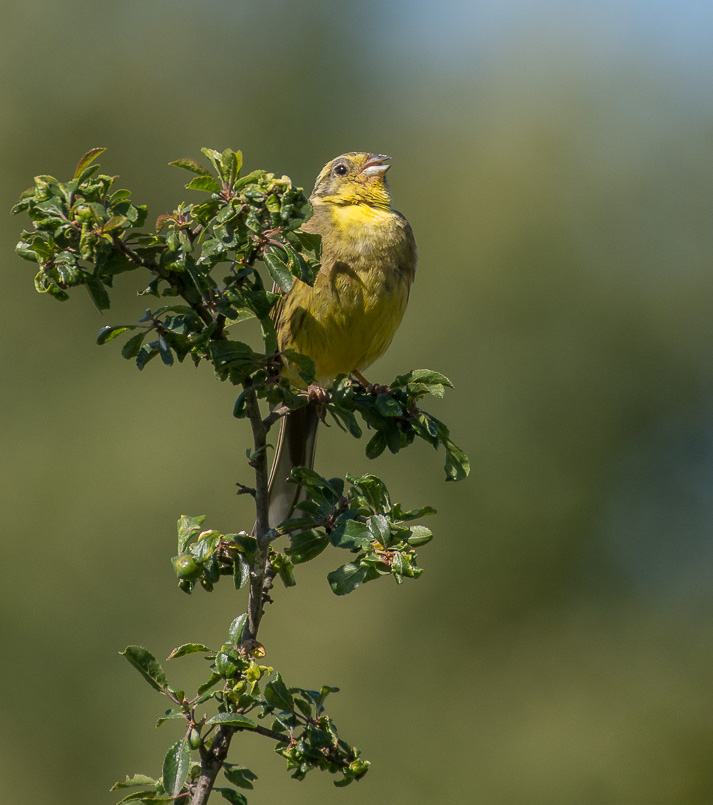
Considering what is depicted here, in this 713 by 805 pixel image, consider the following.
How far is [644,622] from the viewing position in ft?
38.0

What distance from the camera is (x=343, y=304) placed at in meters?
4.56

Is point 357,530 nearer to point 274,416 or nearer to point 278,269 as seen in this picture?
point 274,416

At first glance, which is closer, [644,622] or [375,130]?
[644,622]

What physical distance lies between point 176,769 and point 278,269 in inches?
45.3

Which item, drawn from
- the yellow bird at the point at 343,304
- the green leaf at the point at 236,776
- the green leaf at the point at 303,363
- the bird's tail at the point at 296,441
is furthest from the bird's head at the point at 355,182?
the green leaf at the point at 236,776

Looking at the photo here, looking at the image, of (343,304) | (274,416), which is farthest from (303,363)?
(343,304)

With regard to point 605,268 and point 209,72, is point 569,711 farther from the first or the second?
point 209,72

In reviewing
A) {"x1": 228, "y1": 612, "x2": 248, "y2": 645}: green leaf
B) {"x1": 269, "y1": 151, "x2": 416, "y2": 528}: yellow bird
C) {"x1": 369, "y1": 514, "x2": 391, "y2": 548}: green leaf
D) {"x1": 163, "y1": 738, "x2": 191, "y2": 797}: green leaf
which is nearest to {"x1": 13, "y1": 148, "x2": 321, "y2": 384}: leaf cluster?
{"x1": 369, "y1": 514, "x2": 391, "y2": 548}: green leaf

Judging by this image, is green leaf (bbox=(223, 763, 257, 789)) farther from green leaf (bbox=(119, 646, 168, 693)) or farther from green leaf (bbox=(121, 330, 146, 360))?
green leaf (bbox=(121, 330, 146, 360))

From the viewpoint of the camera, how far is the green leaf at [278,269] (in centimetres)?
250

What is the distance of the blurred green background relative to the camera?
10.2m

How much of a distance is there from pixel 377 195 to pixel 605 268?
864 cm

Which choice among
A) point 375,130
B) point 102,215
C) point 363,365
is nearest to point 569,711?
point 363,365

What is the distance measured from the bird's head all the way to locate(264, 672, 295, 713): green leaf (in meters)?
3.08
